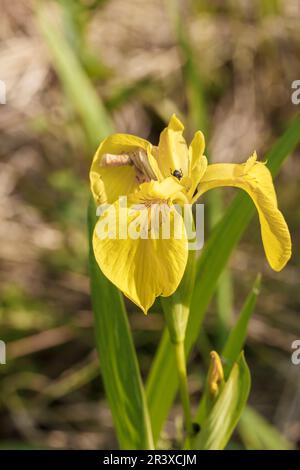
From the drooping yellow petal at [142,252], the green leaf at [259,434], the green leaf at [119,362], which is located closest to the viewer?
the drooping yellow petal at [142,252]

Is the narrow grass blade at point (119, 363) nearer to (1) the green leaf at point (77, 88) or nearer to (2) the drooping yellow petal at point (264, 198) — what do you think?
(2) the drooping yellow petal at point (264, 198)

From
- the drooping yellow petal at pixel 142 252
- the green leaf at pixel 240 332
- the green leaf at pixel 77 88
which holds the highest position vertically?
the green leaf at pixel 77 88

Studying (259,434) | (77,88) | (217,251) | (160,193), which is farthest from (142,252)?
(77,88)

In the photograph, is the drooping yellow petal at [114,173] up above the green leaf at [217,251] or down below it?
above

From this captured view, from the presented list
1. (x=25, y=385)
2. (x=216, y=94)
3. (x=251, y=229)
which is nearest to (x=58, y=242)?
(x=25, y=385)

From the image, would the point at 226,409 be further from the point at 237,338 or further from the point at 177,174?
the point at 177,174

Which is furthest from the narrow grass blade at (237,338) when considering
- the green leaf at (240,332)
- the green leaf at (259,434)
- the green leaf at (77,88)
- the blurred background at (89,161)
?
the green leaf at (77,88)

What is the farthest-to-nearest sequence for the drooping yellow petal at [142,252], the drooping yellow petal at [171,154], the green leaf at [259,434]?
1. the green leaf at [259,434]
2. the drooping yellow petal at [171,154]
3. the drooping yellow petal at [142,252]
